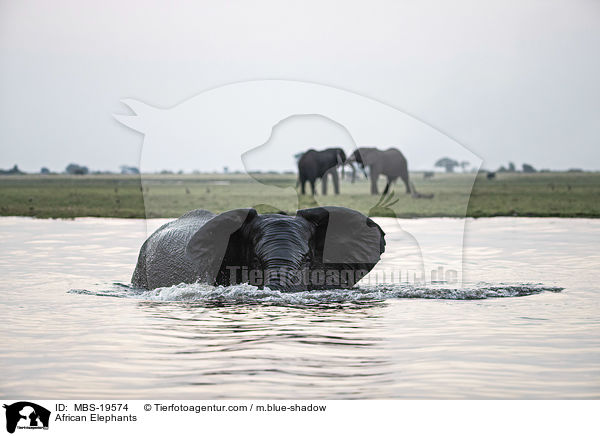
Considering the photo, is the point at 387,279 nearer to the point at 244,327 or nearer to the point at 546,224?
the point at 244,327

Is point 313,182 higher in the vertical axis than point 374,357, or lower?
higher

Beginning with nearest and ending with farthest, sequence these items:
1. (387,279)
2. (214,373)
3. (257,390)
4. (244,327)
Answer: (257,390), (214,373), (244,327), (387,279)

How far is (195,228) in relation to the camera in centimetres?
1098

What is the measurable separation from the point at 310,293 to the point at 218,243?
1.24 meters

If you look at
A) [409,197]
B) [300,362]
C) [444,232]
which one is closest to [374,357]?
[300,362]

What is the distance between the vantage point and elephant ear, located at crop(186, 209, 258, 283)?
9977mm

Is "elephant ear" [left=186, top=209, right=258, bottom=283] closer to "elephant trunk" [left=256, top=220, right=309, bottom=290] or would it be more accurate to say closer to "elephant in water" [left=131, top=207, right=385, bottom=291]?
"elephant in water" [left=131, top=207, right=385, bottom=291]

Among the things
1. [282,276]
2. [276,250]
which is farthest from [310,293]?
[276,250]

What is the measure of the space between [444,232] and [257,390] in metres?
14.6

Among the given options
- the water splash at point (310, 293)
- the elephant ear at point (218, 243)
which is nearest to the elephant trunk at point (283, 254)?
the water splash at point (310, 293)
